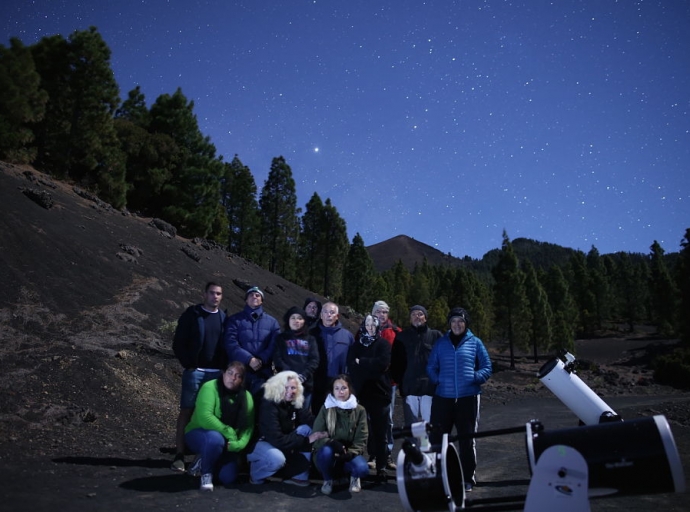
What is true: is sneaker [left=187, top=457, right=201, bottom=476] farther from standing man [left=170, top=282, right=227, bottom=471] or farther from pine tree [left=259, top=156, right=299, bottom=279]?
pine tree [left=259, top=156, right=299, bottom=279]

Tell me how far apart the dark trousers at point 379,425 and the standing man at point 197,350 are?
7.22 ft

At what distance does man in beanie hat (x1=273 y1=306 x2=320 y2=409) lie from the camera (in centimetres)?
658

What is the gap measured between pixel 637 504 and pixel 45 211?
869 inches

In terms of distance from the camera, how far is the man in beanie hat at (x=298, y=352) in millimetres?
6582

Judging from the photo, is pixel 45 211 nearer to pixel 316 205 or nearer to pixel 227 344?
pixel 227 344

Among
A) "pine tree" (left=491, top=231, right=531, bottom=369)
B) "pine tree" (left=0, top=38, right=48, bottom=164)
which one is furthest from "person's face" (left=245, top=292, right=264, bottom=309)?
"pine tree" (left=491, top=231, right=531, bottom=369)

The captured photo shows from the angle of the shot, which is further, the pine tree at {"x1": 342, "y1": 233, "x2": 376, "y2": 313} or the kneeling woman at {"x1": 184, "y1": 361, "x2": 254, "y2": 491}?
the pine tree at {"x1": 342, "y1": 233, "x2": 376, "y2": 313}

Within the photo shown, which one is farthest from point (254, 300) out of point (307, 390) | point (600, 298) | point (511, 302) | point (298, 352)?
point (600, 298)

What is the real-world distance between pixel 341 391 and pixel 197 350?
2.22 meters

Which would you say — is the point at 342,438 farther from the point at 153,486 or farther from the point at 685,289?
the point at 685,289

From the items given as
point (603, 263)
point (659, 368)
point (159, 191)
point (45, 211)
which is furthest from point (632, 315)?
point (45, 211)

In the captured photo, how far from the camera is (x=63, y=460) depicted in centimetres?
653

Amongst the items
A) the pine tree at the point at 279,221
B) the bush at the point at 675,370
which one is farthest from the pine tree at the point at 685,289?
the pine tree at the point at 279,221

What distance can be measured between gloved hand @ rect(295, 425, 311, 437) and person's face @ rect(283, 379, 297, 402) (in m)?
0.38
